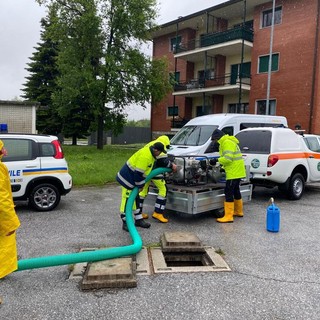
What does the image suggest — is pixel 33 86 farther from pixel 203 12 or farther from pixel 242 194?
pixel 242 194

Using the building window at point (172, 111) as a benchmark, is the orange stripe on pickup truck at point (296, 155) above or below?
below

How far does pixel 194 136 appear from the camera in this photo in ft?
38.9

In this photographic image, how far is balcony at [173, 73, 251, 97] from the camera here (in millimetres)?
24203

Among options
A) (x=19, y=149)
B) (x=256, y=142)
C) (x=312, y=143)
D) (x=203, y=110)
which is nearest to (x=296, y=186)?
(x=256, y=142)

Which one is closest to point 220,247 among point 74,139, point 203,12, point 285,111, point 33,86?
point 285,111

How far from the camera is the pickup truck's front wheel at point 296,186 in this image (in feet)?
29.5

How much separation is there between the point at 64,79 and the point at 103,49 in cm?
370

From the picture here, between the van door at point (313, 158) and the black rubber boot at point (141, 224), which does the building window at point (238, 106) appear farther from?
the black rubber boot at point (141, 224)

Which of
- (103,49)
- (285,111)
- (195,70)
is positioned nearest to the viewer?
(285,111)

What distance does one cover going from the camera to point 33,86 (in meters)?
30.7

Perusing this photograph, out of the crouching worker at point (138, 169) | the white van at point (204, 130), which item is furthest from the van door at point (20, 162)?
the white van at point (204, 130)

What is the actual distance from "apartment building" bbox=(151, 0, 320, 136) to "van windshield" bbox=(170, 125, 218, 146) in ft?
29.1

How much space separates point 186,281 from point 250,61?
2393 cm

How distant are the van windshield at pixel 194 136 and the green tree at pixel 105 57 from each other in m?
12.2
